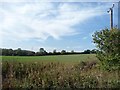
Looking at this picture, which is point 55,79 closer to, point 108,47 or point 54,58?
point 108,47

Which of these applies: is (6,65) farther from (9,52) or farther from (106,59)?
(106,59)

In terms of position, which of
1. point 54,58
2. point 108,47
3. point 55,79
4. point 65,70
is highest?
point 108,47

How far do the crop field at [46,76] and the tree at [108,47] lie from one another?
35cm

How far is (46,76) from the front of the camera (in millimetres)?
8156

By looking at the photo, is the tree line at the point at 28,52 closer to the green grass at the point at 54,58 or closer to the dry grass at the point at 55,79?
the green grass at the point at 54,58

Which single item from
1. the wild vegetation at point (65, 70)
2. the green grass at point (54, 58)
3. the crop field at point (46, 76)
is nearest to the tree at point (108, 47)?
the wild vegetation at point (65, 70)

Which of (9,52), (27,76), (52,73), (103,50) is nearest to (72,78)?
(52,73)

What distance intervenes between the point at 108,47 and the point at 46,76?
8.93ft

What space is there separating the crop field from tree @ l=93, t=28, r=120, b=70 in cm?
35

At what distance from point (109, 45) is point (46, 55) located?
2.72 metres

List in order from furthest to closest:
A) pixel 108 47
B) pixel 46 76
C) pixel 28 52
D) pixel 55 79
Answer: pixel 28 52
pixel 108 47
pixel 46 76
pixel 55 79

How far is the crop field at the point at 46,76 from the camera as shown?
7.76 metres

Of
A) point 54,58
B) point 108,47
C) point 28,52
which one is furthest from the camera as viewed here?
point 54,58

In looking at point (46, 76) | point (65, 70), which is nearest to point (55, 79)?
point (46, 76)
